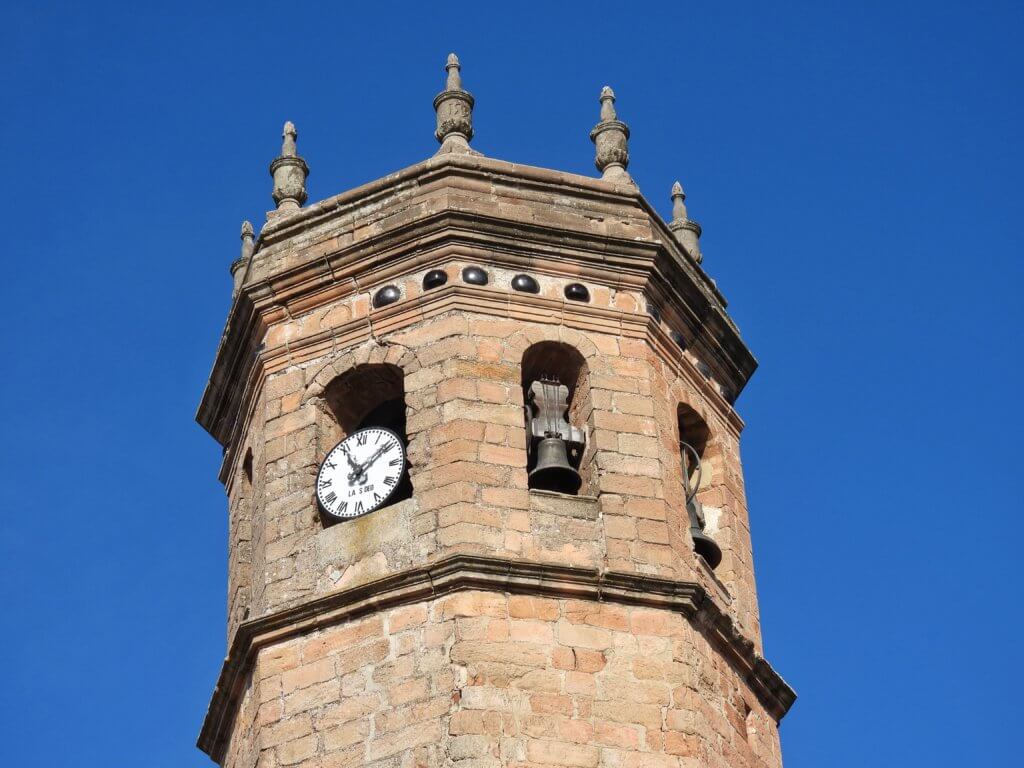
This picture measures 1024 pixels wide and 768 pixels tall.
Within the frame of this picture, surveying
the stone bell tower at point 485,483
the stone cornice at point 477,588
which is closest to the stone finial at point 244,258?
the stone bell tower at point 485,483

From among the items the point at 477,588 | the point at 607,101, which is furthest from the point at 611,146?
the point at 477,588

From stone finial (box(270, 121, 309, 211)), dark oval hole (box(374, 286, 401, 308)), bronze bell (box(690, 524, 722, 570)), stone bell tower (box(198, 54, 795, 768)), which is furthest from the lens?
stone finial (box(270, 121, 309, 211))

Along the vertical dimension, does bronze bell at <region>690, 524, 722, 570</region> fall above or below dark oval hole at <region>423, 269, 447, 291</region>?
below

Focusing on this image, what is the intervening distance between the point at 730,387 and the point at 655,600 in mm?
3377

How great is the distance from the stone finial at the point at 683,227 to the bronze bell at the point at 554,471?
117 inches

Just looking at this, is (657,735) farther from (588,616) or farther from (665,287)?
(665,287)

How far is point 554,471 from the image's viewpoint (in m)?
19.5

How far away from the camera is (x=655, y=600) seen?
18.7 m

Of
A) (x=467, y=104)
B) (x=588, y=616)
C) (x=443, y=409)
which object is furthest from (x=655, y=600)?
(x=467, y=104)

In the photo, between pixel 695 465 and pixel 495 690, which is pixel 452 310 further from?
pixel 495 690

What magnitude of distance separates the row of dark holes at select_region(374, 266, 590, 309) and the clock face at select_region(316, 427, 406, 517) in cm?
111

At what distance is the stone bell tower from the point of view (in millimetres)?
18125

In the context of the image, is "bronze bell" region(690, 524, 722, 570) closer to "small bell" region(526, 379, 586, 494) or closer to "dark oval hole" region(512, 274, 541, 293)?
"small bell" region(526, 379, 586, 494)

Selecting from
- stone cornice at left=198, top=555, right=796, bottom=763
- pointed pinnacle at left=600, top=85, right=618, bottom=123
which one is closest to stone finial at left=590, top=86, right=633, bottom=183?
pointed pinnacle at left=600, top=85, right=618, bottom=123
